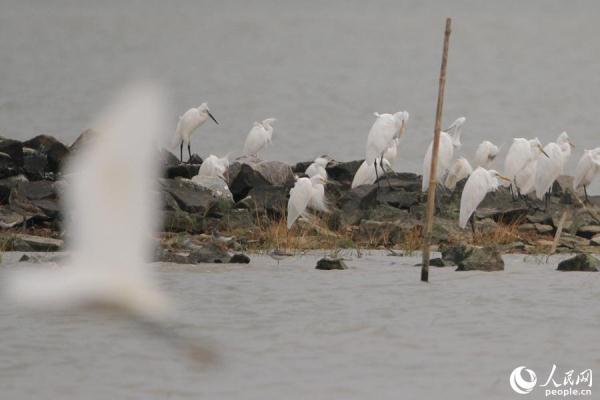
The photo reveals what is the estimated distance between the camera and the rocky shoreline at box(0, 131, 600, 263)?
1516 cm

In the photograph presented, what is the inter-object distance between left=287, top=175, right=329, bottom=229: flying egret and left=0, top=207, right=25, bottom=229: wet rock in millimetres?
2956

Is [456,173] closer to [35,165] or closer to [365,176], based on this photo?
[365,176]

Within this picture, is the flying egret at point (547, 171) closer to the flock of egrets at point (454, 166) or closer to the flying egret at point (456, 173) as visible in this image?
the flock of egrets at point (454, 166)

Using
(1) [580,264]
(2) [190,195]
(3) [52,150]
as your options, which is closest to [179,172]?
(3) [52,150]

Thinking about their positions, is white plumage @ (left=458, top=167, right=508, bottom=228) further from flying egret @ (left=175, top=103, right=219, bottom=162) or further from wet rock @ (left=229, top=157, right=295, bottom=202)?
flying egret @ (left=175, top=103, right=219, bottom=162)

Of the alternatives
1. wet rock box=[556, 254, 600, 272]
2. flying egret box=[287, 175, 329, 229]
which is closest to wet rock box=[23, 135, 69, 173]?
flying egret box=[287, 175, 329, 229]

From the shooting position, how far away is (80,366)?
334 inches

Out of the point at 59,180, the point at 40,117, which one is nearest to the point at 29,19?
the point at 40,117

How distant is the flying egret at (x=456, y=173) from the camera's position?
19.4 metres

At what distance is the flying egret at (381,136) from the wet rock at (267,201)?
55.7 inches

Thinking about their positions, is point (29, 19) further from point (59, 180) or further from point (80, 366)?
point (80, 366)

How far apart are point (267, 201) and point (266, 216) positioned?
1.79 feet

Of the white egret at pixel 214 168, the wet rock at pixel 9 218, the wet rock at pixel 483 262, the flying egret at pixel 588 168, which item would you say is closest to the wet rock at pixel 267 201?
the white egret at pixel 214 168

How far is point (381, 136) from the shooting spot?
61.2 ft
